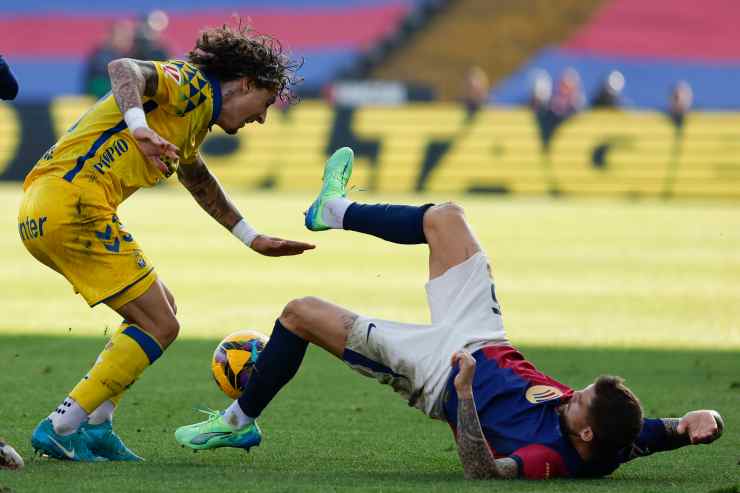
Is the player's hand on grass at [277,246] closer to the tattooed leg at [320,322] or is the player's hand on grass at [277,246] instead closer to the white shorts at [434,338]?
the tattooed leg at [320,322]

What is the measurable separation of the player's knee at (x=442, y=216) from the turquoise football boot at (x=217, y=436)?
1.23 metres

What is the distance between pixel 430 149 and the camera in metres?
26.0

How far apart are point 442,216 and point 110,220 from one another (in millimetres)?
1496

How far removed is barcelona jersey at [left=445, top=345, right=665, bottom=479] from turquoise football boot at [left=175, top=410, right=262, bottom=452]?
93 cm

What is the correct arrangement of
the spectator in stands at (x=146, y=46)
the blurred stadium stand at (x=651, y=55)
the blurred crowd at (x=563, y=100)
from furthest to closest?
the blurred stadium stand at (x=651, y=55)
the spectator in stands at (x=146, y=46)
the blurred crowd at (x=563, y=100)

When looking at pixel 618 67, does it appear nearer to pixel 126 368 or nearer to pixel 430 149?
pixel 430 149

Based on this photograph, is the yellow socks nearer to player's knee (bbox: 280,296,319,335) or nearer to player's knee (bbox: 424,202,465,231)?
player's knee (bbox: 280,296,319,335)

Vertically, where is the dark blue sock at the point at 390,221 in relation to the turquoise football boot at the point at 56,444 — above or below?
above

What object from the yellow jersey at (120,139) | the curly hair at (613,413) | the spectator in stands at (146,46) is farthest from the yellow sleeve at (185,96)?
the spectator in stands at (146,46)

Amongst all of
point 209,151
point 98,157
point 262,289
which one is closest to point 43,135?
point 209,151

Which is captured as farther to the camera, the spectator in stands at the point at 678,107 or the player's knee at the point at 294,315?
the spectator in stands at the point at 678,107

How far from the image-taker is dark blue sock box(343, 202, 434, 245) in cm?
605

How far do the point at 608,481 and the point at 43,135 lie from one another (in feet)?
72.8

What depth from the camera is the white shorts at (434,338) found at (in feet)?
18.6
